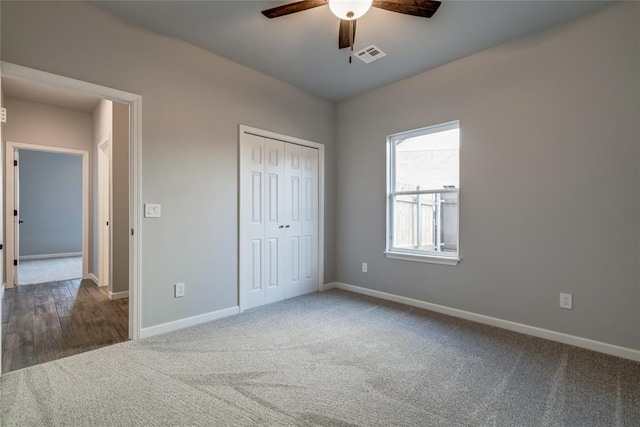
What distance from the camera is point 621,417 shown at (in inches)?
66.3

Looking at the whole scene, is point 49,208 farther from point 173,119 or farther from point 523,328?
point 523,328

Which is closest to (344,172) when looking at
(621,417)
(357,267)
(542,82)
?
(357,267)

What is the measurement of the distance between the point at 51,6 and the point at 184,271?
228 centimetres

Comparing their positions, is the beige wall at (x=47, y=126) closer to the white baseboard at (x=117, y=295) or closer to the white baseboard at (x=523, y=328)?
the white baseboard at (x=117, y=295)

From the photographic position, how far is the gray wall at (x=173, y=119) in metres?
2.31

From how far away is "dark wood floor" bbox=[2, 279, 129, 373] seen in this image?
2469 millimetres

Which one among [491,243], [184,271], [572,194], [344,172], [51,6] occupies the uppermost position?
[51,6]

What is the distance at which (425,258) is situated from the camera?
3521 millimetres

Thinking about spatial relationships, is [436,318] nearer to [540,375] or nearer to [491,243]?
[491,243]

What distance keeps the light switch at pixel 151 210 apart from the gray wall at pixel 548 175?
8.91ft

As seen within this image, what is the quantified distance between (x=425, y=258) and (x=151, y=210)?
9.31ft

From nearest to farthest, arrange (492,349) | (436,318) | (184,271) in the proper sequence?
(492,349), (184,271), (436,318)

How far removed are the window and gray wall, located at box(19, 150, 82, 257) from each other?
25.3ft

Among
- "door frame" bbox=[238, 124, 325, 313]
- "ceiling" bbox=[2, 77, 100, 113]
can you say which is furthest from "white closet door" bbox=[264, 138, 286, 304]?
"ceiling" bbox=[2, 77, 100, 113]
